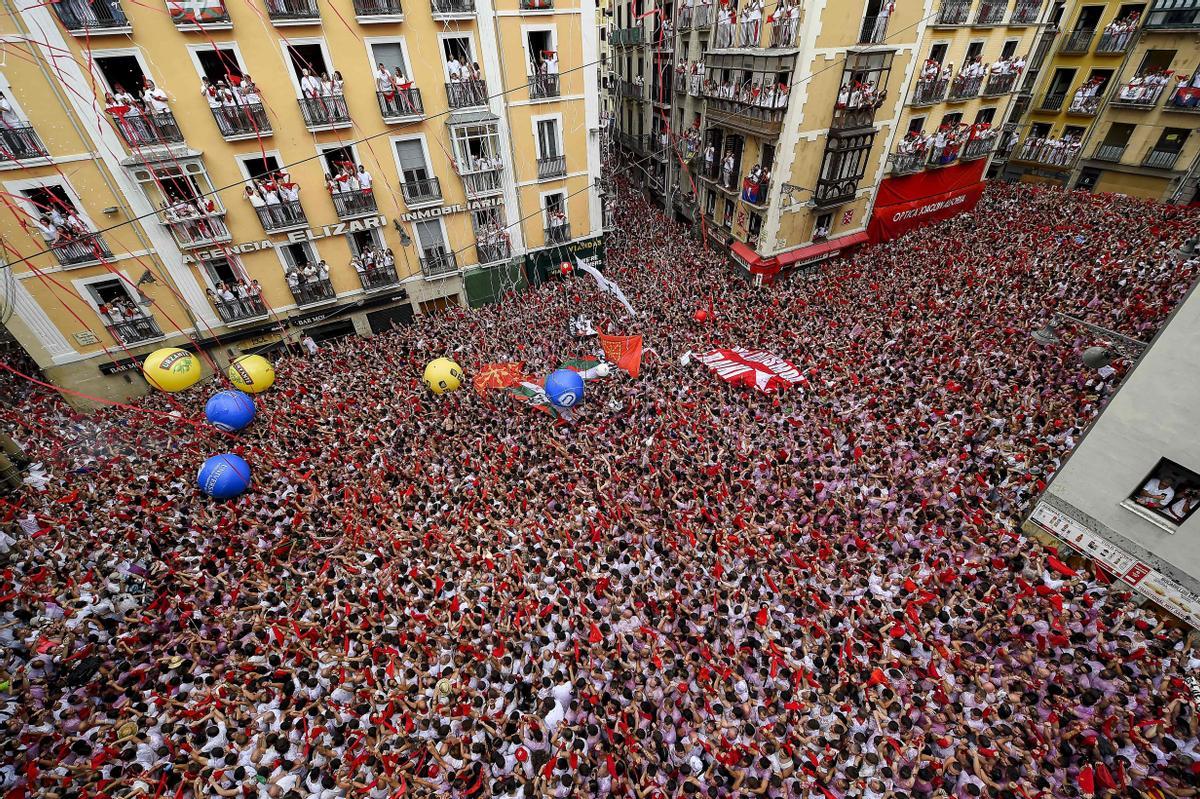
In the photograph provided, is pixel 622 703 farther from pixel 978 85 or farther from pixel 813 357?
pixel 978 85

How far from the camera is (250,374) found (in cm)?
1708

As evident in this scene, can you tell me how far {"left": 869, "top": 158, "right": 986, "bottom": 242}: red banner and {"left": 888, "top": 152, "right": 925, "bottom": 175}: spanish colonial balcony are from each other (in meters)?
0.49

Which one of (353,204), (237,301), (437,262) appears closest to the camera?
(237,301)

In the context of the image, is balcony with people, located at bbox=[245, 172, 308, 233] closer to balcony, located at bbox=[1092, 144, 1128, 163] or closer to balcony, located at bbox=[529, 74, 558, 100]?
balcony, located at bbox=[529, 74, 558, 100]

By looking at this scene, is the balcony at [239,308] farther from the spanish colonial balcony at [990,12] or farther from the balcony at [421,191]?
the spanish colonial balcony at [990,12]

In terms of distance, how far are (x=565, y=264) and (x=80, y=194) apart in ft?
58.0

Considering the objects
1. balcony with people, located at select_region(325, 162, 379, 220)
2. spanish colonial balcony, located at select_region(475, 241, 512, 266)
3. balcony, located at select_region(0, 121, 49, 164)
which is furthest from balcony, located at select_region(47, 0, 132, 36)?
spanish colonial balcony, located at select_region(475, 241, 512, 266)

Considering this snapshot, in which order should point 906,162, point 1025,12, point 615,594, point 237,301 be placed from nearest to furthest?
1. point 615,594
2. point 237,301
3. point 1025,12
4. point 906,162

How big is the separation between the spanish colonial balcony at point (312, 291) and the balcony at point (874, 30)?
81.2 feet

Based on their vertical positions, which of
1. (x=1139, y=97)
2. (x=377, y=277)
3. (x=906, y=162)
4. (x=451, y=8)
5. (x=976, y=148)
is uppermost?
(x=451, y=8)

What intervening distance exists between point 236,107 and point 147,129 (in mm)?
2753

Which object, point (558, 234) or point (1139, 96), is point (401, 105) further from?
point (1139, 96)

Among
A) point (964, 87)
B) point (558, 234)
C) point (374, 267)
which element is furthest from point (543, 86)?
point (964, 87)

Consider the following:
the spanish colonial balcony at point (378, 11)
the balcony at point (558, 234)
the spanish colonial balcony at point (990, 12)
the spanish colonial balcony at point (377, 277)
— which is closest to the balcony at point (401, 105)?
the spanish colonial balcony at point (378, 11)
